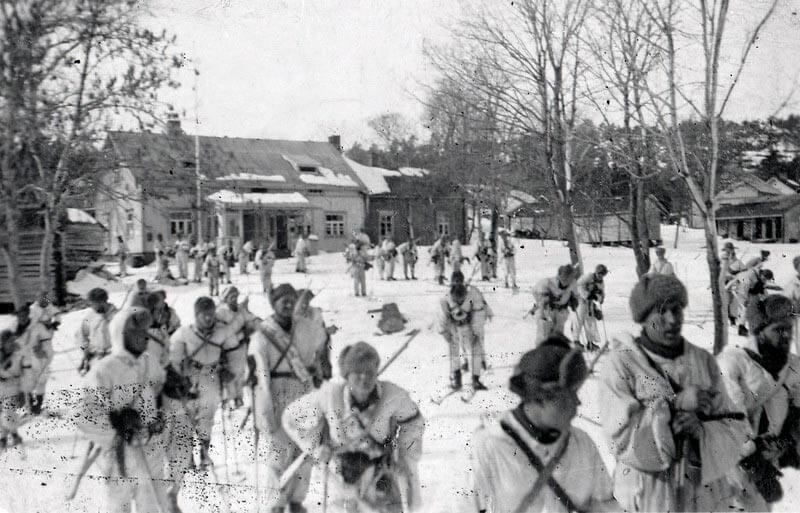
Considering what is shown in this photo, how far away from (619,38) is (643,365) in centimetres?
299

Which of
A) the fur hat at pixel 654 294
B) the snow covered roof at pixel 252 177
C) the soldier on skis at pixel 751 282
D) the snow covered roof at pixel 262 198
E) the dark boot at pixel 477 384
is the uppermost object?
the snow covered roof at pixel 252 177

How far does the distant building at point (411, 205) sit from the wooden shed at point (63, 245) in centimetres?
236

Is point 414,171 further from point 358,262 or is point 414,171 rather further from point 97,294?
point 97,294

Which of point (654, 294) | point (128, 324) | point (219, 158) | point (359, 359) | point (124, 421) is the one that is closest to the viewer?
point (654, 294)

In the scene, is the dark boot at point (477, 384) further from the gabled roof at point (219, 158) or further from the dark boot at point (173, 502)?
the dark boot at point (173, 502)

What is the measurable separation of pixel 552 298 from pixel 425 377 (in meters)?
1.51

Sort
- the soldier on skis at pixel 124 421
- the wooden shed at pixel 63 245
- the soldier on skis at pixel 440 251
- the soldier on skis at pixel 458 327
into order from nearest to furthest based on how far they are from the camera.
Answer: the soldier on skis at pixel 124 421 → the wooden shed at pixel 63 245 → the soldier on skis at pixel 440 251 → the soldier on skis at pixel 458 327

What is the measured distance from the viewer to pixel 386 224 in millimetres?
5418

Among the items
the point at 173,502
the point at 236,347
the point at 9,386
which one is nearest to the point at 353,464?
the point at 173,502

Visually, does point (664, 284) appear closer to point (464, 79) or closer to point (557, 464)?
point (557, 464)

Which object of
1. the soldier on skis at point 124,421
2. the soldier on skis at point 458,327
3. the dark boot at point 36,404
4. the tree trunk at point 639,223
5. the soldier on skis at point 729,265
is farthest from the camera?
the soldier on skis at point 458,327

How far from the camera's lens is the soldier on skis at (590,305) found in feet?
16.7

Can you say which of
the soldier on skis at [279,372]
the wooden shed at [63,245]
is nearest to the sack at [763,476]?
the soldier on skis at [279,372]

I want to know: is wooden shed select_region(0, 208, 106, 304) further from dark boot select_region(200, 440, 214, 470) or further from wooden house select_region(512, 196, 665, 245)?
wooden house select_region(512, 196, 665, 245)
